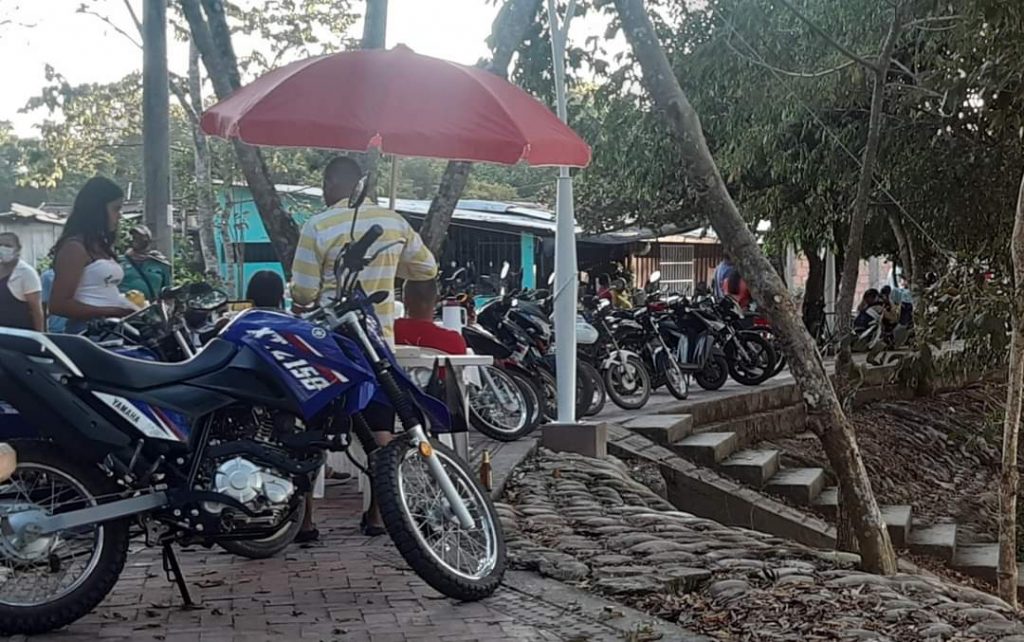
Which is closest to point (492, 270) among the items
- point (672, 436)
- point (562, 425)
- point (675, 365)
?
point (675, 365)

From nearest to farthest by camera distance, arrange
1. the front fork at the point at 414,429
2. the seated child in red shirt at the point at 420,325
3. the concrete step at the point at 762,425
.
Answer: the front fork at the point at 414,429
the seated child in red shirt at the point at 420,325
the concrete step at the point at 762,425

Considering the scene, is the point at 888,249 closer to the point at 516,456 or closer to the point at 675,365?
the point at 675,365

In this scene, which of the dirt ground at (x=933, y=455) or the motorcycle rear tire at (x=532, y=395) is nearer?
the motorcycle rear tire at (x=532, y=395)

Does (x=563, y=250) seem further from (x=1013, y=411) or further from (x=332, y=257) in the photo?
(x=1013, y=411)

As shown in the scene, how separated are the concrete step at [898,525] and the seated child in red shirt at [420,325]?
216 inches

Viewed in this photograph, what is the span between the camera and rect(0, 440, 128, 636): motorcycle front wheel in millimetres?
4289

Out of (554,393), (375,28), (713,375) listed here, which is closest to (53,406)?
(375,28)

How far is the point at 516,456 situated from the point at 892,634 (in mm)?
4102

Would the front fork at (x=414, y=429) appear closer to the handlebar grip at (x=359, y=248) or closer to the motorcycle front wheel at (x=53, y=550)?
the handlebar grip at (x=359, y=248)

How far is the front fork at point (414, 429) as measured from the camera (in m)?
4.82

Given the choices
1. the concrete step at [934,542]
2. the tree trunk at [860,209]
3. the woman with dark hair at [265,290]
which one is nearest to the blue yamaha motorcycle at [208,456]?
the woman with dark hair at [265,290]

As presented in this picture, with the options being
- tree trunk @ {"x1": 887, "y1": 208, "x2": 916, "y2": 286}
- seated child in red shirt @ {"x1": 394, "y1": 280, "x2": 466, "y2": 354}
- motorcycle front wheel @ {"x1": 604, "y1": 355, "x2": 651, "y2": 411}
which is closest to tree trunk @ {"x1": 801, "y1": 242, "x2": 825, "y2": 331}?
tree trunk @ {"x1": 887, "y1": 208, "x2": 916, "y2": 286}

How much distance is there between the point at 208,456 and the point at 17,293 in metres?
3.80

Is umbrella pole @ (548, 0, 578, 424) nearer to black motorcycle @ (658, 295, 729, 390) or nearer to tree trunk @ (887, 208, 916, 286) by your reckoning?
black motorcycle @ (658, 295, 729, 390)
